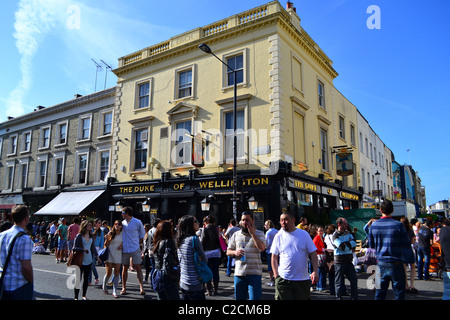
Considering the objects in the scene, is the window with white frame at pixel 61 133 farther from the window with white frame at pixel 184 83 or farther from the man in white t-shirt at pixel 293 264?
Answer: the man in white t-shirt at pixel 293 264

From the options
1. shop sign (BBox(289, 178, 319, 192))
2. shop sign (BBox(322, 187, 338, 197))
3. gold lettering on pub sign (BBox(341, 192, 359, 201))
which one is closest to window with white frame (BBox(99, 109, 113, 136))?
shop sign (BBox(289, 178, 319, 192))

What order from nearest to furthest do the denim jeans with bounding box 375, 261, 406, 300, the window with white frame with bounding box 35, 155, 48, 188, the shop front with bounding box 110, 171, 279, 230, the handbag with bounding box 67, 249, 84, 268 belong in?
1. the denim jeans with bounding box 375, 261, 406, 300
2. the handbag with bounding box 67, 249, 84, 268
3. the shop front with bounding box 110, 171, 279, 230
4. the window with white frame with bounding box 35, 155, 48, 188

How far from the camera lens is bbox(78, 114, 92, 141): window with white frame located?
896 inches

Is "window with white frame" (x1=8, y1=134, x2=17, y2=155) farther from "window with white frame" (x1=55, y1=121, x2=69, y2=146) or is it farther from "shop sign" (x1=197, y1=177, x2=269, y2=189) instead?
"shop sign" (x1=197, y1=177, x2=269, y2=189)

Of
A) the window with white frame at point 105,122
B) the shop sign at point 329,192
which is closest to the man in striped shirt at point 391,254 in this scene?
the shop sign at point 329,192

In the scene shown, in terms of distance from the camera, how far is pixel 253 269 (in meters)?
5.17

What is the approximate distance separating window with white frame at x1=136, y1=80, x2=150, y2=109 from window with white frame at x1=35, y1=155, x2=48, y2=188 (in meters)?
10.4

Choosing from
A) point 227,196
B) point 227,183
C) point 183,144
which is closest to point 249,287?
point 227,183

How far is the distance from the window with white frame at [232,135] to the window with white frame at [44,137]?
16666 millimetres

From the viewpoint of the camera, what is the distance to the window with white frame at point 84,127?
22.8 meters

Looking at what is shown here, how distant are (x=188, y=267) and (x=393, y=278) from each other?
3243 mm

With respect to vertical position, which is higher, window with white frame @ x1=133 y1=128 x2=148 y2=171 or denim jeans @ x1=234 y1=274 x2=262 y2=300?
window with white frame @ x1=133 y1=128 x2=148 y2=171
